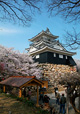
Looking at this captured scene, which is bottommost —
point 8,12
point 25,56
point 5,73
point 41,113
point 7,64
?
point 41,113

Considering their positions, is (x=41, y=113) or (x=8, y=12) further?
(x=41, y=113)

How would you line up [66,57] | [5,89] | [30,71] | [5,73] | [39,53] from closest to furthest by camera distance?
[5,89], [5,73], [30,71], [39,53], [66,57]

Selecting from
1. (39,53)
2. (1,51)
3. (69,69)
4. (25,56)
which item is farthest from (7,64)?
(69,69)

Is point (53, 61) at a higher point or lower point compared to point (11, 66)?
higher

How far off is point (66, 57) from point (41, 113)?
62.3ft

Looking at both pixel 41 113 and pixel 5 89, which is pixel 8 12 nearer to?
pixel 41 113

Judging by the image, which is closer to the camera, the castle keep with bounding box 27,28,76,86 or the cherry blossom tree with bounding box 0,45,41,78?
the cherry blossom tree with bounding box 0,45,41,78

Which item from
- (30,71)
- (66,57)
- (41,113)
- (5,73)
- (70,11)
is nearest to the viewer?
(70,11)

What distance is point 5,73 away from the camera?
13945 millimetres

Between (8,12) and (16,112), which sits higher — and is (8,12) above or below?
above

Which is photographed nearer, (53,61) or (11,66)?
(11,66)

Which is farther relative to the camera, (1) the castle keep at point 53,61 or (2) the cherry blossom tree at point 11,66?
(1) the castle keep at point 53,61

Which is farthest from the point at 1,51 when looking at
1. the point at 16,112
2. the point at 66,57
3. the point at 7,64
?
the point at 66,57

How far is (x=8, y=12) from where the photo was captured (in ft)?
18.4
